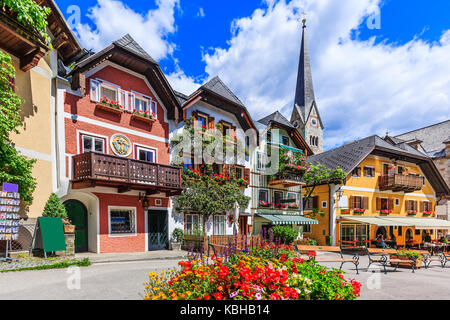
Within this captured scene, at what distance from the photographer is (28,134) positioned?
1195 centimetres

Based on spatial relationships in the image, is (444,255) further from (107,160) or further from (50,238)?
(50,238)

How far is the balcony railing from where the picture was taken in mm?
12891

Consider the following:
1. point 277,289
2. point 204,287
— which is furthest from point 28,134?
Answer: point 277,289

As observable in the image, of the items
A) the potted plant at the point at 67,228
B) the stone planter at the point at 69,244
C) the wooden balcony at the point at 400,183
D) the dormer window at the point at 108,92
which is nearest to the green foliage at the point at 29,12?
the dormer window at the point at 108,92

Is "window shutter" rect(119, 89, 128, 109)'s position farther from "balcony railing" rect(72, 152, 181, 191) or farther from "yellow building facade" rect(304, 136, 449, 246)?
"yellow building facade" rect(304, 136, 449, 246)

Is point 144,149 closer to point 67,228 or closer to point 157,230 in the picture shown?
point 157,230

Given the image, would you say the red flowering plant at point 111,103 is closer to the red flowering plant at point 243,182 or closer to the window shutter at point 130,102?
the window shutter at point 130,102

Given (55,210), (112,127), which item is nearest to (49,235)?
(55,210)

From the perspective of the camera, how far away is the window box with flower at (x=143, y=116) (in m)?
16.1

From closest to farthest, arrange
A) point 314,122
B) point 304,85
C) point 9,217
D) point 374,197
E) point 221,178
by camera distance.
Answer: point 9,217
point 221,178
point 374,197
point 304,85
point 314,122

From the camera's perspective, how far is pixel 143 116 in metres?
16.4

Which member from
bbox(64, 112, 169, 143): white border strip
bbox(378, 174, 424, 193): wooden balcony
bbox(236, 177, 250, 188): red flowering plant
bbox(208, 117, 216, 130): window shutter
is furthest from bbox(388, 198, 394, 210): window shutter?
bbox(64, 112, 169, 143): white border strip

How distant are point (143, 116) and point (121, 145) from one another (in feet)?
7.03

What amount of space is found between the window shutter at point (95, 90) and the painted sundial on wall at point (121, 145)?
2149 millimetres
